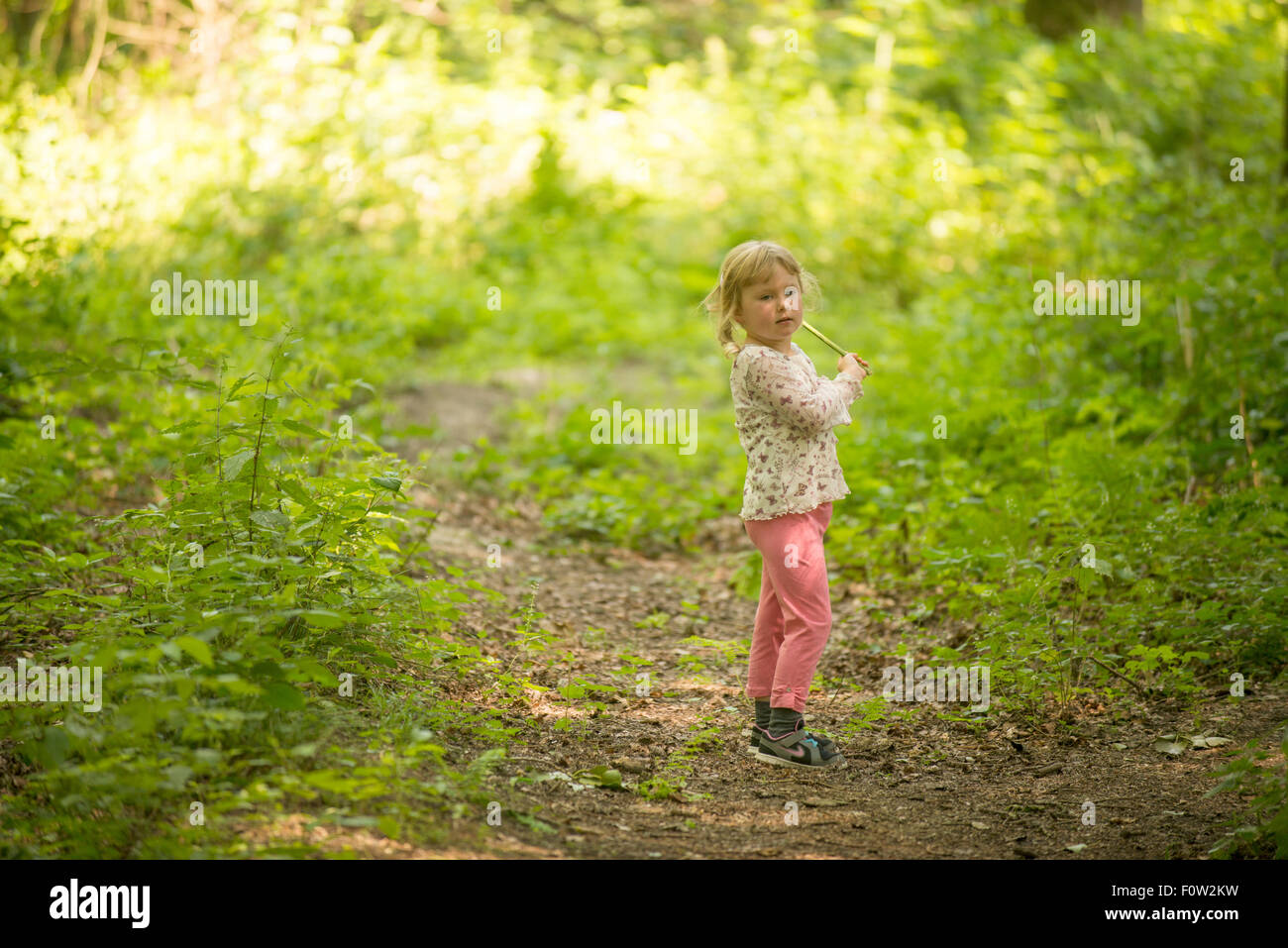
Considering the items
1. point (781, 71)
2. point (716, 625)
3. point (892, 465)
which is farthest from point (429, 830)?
point (781, 71)

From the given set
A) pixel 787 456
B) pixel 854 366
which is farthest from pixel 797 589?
pixel 854 366

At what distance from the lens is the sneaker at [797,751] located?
4055 millimetres

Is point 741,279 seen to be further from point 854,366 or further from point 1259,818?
point 1259,818

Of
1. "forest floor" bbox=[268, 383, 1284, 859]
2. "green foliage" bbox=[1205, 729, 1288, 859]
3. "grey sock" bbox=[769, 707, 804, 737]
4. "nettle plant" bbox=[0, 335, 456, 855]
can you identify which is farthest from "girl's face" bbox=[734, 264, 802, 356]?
"green foliage" bbox=[1205, 729, 1288, 859]

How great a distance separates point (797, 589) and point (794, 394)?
667 mm

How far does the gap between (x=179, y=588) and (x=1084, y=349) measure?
6037mm

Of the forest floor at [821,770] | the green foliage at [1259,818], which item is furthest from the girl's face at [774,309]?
the green foliage at [1259,818]

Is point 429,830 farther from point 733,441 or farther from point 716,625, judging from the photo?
point 733,441

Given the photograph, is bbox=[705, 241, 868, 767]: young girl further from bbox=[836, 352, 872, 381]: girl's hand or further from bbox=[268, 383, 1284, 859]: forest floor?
bbox=[268, 383, 1284, 859]: forest floor

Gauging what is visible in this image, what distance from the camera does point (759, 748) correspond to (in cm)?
414

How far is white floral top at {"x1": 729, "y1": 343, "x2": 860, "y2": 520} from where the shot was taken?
155 inches

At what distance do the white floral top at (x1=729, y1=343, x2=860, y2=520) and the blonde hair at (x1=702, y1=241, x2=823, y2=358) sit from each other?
0.12 meters

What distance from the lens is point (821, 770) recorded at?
13.3 feet

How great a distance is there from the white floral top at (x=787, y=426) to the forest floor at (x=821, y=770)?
0.96 meters
